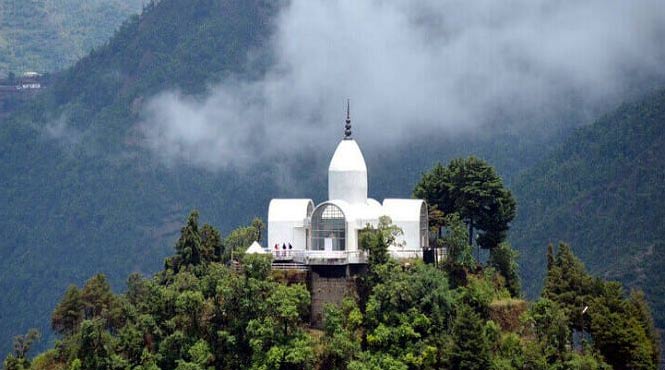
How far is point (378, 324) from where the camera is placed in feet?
219

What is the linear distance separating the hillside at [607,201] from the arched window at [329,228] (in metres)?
23.2

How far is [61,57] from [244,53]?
150ft

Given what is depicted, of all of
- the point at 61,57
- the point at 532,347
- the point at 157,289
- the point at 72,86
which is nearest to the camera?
the point at 532,347

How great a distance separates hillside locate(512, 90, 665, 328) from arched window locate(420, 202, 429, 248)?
19.0m

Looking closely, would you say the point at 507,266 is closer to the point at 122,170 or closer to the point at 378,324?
the point at 378,324

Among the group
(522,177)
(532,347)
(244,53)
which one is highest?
(244,53)

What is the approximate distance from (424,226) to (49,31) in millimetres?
101738

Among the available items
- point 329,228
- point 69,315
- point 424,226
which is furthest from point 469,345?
point 69,315

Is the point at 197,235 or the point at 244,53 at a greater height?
the point at 244,53

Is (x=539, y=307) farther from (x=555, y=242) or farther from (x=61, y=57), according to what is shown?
(x=61, y=57)

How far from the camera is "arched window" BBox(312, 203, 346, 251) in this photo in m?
69.9

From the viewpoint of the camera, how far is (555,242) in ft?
306

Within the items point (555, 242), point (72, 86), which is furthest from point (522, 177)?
point (72, 86)

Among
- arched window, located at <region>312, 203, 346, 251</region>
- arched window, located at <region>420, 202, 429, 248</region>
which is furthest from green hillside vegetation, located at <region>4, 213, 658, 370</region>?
arched window, located at <region>420, 202, 429, 248</region>
